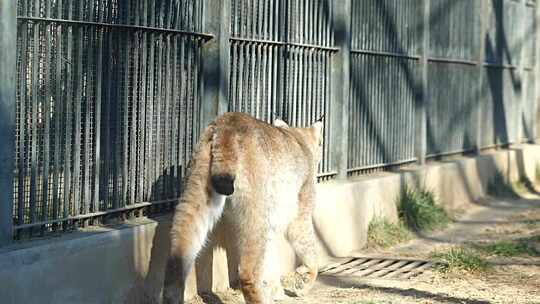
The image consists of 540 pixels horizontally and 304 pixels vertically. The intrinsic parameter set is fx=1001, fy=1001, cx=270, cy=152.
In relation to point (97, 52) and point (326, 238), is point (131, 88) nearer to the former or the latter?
point (97, 52)

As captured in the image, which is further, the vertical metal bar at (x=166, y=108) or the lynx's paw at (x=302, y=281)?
the lynx's paw at (x=302, y=281)

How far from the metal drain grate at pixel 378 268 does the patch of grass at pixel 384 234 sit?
26.8 inches

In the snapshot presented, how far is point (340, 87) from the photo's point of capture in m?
10.6

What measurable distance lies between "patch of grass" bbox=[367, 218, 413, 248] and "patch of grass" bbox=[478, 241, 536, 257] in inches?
35.2

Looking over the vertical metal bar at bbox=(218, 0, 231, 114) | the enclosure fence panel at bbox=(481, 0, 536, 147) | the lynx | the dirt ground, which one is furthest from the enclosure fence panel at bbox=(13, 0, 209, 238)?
the enclosure fence panel at bbox=(481, 0, 536, 147)

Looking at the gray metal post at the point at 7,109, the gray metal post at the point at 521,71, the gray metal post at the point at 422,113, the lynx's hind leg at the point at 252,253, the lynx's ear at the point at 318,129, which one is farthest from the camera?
the gray metal post at the point at 521,71

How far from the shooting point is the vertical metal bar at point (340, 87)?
10.6 meters

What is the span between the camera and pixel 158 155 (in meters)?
7.58

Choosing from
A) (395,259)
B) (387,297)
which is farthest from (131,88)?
(395,259)

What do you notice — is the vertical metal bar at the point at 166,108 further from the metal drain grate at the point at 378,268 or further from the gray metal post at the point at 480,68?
Answer: the gray metal post at the point at 480,68

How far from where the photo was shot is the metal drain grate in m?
9.26

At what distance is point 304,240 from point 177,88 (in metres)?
1.58

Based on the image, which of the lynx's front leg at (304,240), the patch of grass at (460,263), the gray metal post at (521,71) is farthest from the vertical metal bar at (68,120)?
the gray metal post at (521,71)

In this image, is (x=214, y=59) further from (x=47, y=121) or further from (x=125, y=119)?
(x=47, y=121)
